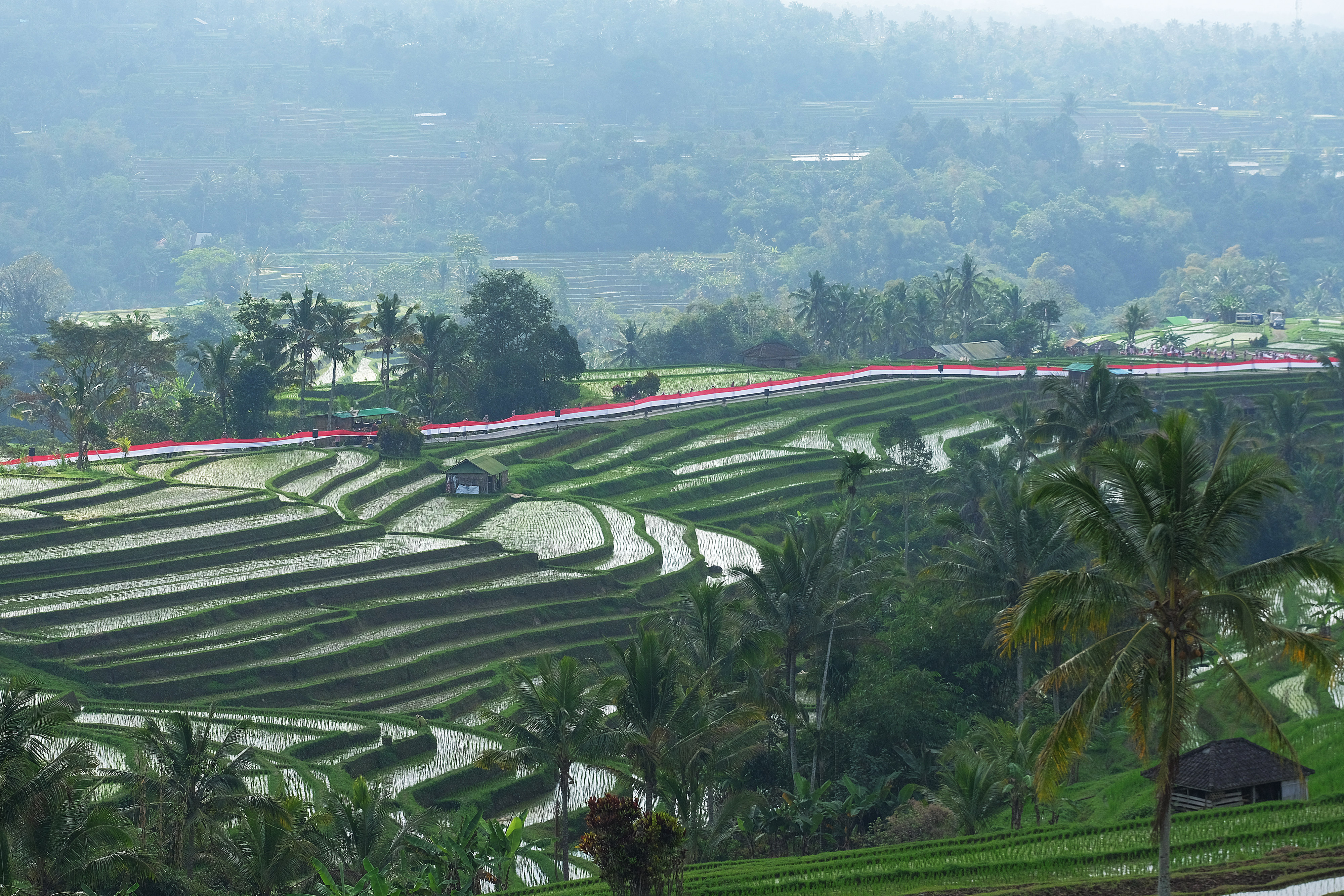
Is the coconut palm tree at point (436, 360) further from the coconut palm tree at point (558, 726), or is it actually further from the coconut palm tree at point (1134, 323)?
the coconut palm tree at point (558, 726)

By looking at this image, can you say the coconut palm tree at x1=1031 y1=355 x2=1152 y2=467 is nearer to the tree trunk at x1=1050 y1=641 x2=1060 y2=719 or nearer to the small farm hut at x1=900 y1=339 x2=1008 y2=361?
the tree trunk at x1=1050 y1=641 x2=1060 y2=719

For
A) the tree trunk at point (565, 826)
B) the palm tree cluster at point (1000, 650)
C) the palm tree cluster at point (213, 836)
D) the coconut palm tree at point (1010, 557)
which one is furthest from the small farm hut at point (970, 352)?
the palm tree cluster at point (213, 836)

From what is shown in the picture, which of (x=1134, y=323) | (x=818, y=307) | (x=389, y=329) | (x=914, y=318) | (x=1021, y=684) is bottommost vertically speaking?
(x=1021, y=684)

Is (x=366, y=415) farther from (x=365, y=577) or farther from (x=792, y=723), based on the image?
(x=792, y=723)

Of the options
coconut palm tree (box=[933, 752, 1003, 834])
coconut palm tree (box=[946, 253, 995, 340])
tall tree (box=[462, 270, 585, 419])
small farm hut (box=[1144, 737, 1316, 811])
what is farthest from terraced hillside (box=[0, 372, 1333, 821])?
coconut palm tree (box=[946, 253, 995, 340])

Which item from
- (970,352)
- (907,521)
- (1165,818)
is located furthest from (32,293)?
(1165,818)

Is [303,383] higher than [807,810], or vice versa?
[303,383]

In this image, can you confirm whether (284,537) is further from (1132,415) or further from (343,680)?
(1132,415)
